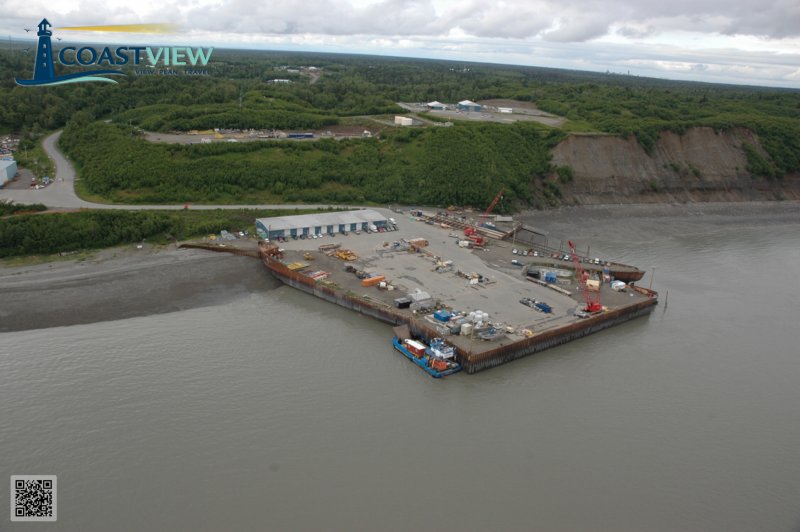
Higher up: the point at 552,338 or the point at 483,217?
the point at 483,217

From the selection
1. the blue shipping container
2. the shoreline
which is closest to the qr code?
the shoreline

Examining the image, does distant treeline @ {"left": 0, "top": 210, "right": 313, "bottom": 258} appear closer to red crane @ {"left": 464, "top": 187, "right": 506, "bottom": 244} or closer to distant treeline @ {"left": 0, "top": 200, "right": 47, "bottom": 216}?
distant treeline @ {"left": 0, "top": 200, "right": 47, "bottom": 216}

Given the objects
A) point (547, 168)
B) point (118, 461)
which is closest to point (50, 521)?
point (118, 461)

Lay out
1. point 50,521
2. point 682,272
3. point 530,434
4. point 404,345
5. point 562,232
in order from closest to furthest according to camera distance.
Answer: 1. point 50,521
2. point 530,434
3. point 404,345
4. point 682,272
5. point 562,232

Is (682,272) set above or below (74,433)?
above

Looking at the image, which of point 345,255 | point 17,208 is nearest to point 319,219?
point 345,255

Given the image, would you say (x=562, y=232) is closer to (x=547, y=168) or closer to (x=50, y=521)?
(x=547, y=168)

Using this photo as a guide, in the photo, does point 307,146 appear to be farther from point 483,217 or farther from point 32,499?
point 32,499

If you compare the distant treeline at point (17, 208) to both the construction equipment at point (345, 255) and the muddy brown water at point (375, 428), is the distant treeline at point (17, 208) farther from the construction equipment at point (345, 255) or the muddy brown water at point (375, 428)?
the construction equipment at point (345, 255)
